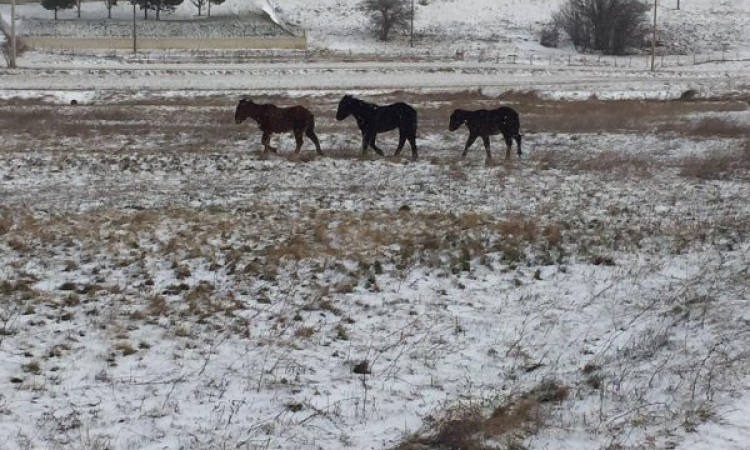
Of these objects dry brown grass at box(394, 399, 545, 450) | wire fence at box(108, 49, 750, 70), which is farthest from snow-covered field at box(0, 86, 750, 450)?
wire fence at box(108, 49, 750, 70)

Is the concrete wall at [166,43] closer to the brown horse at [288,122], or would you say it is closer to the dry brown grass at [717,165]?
the brown horse at [288,122]

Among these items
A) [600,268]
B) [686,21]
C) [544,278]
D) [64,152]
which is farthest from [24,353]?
[686,21]

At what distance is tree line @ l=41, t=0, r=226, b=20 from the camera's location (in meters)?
86.0

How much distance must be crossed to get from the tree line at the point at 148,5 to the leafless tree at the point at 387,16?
→ 17.0 m

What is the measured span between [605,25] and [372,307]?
81559 mm

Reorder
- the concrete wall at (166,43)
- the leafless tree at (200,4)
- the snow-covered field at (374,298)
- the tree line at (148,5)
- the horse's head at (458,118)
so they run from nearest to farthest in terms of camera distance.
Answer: the snow-covered field at (374,298) < the horse's head at (458,118) < the concrete wall at (166,43) < the tree line at (148,5) < the leafless tree at (200,4)

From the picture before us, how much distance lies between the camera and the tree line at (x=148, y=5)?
8600 cm

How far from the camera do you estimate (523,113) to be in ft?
103

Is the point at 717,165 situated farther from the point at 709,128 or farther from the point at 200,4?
the point at 200,4

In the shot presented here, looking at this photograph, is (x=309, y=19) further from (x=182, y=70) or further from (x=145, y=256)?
(x=145, y=256)

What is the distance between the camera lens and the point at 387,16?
289 feet

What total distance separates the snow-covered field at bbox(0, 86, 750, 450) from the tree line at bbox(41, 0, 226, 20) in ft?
244

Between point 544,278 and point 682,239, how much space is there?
8.40ft

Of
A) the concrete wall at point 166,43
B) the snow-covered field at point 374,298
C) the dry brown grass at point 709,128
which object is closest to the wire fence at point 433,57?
the concrete wall at point 166,43
